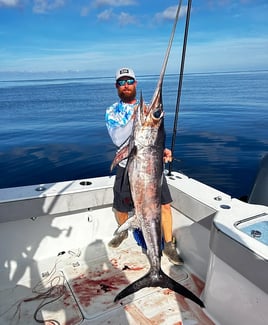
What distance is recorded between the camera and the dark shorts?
3.06m

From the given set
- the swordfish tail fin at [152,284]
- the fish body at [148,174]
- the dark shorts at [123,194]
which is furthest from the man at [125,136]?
the swordfish tail fin at [152,284]

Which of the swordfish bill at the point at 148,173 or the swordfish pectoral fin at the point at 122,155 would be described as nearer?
the swordfish bill at the point at 148,173

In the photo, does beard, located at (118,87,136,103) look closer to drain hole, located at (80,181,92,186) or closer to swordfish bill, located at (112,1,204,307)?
swordfish bill, located at (112,1,204,307)

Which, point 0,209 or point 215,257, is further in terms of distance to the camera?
point 0,209

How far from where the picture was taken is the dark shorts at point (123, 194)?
120 inches

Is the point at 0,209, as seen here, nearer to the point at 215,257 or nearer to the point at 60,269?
the point at 60,269

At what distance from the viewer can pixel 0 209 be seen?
270 cm

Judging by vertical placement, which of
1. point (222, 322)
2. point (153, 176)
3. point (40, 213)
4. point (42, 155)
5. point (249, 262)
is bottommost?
point (42, 155)

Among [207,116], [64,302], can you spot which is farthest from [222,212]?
[207,116]

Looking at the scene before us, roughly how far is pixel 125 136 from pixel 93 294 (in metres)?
1.73

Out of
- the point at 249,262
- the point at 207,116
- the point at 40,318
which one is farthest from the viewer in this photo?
the point at 207,116

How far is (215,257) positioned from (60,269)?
1.92 meters

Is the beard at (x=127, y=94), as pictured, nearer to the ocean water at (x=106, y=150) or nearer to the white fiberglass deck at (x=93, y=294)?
the white fiberglass deck at (x=93, y=294)

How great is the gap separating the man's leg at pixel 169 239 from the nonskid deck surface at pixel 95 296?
100mm
